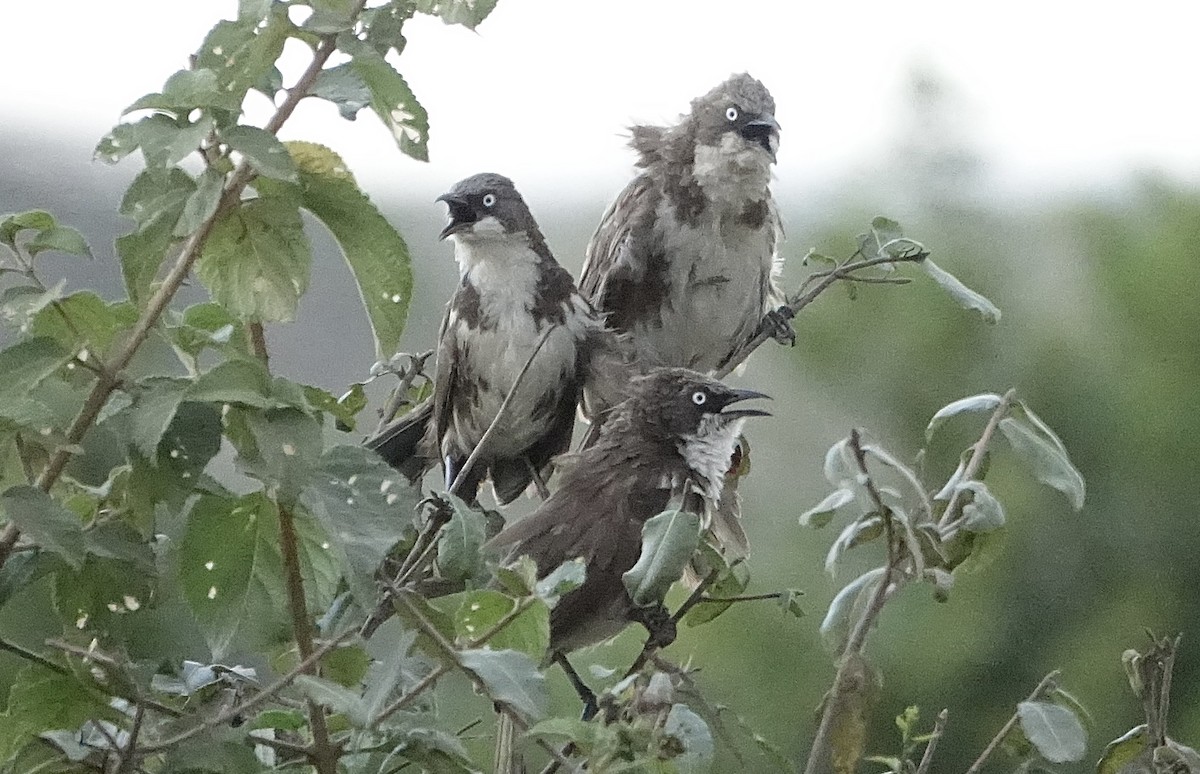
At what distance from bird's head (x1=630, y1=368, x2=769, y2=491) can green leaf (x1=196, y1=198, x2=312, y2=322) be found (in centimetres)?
46

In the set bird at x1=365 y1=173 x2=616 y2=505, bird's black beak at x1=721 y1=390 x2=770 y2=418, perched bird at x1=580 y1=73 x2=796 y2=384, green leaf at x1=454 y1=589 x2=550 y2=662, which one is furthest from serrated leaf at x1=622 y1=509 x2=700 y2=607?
perched bird at x1=580 y1=73 x2=796 y2=384

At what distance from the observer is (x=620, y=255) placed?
54.4 inches

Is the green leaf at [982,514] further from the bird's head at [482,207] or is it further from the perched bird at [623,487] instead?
the bird's head at [482,207]

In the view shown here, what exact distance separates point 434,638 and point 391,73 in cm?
23

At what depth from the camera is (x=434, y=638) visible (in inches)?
20.9

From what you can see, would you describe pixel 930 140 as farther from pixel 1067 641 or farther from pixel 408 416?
pixel 408 416

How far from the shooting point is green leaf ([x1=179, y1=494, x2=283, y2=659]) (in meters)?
0.56

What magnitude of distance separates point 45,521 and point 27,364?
61 mm

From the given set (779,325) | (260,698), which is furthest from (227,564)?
(779,325)

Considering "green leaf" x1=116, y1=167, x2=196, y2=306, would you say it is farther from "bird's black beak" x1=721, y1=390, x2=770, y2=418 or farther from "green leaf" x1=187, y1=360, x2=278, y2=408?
"bird's black beak" x1=721, y1=390, x2=770, y2=418

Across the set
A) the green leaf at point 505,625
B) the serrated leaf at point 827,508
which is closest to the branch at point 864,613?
the serrated leaf at point 827,508

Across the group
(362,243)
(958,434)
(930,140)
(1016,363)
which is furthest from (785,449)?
(362,243)

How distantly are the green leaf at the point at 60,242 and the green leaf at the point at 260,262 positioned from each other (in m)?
0.05

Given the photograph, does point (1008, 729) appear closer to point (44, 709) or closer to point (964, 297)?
point (964, 297)
